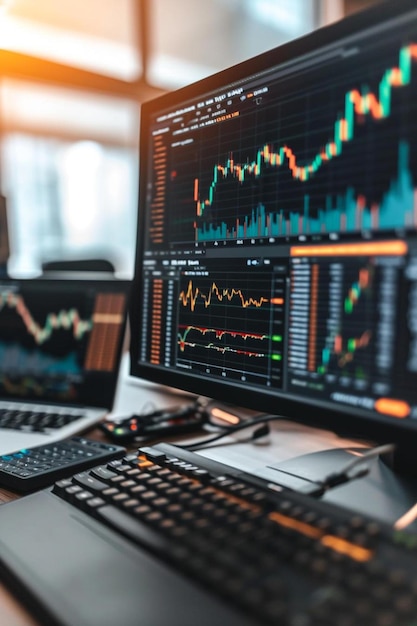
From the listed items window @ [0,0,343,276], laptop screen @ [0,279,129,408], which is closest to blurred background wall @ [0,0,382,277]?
window @ [0,0,343,276]

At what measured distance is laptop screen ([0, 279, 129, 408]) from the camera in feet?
3.37

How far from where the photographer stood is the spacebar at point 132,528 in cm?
46

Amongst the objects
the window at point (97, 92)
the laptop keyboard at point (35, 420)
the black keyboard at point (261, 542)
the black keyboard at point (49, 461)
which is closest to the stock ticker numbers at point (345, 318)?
the black keyboard at point (261, 542)

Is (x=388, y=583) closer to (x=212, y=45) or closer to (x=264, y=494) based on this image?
(x=264, y=494)

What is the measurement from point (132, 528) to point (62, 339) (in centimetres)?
64

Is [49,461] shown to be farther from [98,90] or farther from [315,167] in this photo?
[98,90]

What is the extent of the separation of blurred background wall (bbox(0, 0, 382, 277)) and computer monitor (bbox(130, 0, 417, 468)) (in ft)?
7.15

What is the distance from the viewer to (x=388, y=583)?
36 centimetres

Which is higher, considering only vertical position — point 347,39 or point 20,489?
point 347,39

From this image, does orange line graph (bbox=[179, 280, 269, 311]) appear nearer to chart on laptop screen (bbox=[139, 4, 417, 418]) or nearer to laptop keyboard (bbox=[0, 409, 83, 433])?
chart on laptop screen (bbox=[139, 4, 417, 418])

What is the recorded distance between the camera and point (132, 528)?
1.59 feet

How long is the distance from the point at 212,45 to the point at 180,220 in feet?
11.3

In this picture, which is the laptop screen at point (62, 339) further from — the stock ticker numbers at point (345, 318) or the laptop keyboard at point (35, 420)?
the stock ticker numbers at point (345, 318)

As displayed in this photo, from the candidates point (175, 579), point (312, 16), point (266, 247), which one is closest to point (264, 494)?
point (175, 579)
